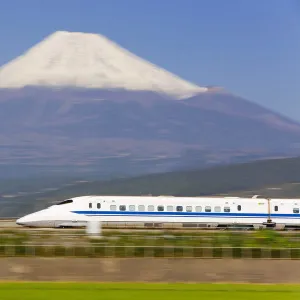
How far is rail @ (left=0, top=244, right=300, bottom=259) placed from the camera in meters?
33.2

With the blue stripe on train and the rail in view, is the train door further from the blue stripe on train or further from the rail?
the rail

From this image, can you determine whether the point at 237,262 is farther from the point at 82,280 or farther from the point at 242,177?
the point at 242,177

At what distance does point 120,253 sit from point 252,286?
6469 mm

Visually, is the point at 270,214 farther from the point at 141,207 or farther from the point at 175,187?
the point at 175,187

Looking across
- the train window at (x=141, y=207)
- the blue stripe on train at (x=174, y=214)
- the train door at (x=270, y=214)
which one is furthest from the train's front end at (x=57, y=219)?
the train door at (x=270, y=214)

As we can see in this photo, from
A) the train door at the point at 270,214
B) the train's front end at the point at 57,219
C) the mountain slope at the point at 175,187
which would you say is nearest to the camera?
the train's front end at the point at 57,219

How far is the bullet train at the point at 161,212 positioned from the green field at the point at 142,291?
2735cm

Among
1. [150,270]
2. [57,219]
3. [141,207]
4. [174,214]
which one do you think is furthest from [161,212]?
[150,270]

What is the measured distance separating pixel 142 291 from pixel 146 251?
25.3ft

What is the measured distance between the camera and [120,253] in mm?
33188

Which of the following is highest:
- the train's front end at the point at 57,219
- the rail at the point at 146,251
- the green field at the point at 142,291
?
the train's front end at the point at 57,219

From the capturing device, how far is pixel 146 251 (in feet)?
110

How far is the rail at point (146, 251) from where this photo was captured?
3319 cm

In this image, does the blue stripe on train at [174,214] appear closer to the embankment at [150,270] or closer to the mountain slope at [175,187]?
the embankment at [150,270]
